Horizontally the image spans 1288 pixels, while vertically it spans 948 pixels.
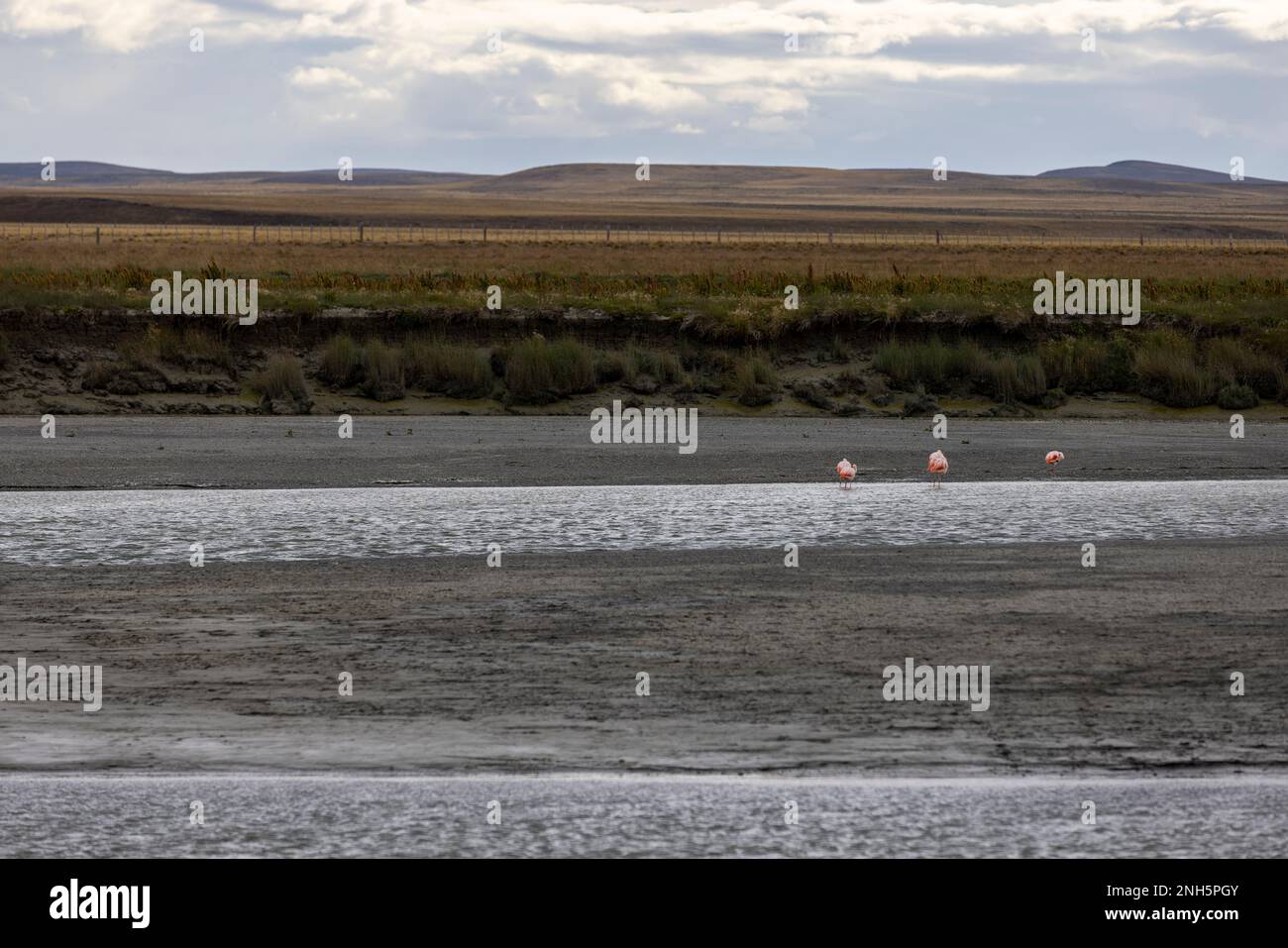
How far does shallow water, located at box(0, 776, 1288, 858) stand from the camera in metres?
7.86

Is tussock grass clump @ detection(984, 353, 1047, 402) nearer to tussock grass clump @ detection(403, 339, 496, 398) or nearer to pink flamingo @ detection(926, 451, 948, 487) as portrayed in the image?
tussock grass clump @ detection(403, 339, 496, 398)

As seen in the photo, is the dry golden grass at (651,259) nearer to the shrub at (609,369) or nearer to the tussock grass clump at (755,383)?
the shrub at (609,369)

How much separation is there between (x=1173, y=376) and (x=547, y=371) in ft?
39.8

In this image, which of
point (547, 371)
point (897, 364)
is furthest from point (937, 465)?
point (897, 364)

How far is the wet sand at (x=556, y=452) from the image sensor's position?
902 inches

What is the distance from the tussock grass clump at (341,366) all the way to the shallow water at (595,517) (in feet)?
41.0

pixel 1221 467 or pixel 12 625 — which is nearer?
pixel 12 625

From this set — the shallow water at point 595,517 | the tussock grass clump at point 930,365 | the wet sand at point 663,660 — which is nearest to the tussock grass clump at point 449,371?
the tussock grass clump at point 930,365

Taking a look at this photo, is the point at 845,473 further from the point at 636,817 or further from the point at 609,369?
the point at 636,817

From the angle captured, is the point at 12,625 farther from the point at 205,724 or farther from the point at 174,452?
the point at 174,452

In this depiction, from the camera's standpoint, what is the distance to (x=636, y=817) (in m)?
8.30
